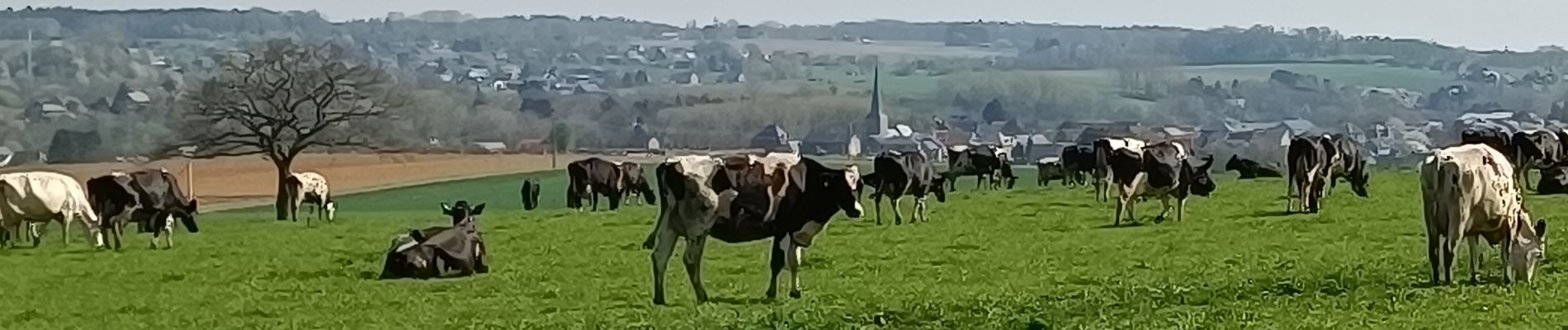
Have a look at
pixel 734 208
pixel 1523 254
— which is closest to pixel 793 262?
pixel 734 208

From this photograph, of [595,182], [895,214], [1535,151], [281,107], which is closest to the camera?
[895,214]

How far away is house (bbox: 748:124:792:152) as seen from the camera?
95.5m

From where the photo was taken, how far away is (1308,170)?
34.4 metres

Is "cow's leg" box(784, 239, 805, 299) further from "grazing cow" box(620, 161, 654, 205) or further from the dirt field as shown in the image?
the dirt field

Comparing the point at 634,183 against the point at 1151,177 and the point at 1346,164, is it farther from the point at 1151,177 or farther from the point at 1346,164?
the point at 1151,177

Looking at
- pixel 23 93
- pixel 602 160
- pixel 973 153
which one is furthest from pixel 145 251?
pixel 23 93

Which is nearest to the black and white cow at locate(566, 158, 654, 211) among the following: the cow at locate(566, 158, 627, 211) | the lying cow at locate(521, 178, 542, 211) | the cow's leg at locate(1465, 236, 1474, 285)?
the cow at locate(566, 158, 627, 211)

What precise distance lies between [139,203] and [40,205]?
1654mm

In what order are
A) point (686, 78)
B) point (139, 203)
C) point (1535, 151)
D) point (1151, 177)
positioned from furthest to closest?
point (686, 78), point (1535, 151), point (139, 203), point (1151, 177)

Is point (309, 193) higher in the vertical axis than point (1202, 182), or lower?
lower

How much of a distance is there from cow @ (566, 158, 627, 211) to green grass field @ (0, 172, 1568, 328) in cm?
1231

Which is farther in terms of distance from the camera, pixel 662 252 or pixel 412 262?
pixel 412 262

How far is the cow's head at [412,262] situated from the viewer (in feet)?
77.9

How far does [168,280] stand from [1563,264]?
1583cm
